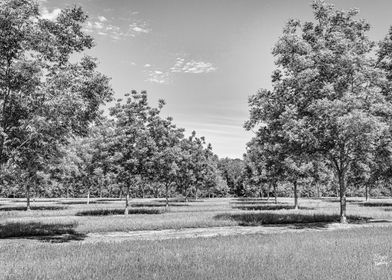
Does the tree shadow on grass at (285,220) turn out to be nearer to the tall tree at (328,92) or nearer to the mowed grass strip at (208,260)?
the tall tree at (328,92)

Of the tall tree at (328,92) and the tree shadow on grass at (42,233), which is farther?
the tall tree at (328,92)

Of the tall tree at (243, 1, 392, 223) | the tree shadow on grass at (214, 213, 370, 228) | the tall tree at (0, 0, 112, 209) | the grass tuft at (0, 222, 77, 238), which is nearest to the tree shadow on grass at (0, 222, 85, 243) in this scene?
the grass tuft at (0, 222, 77, 238)

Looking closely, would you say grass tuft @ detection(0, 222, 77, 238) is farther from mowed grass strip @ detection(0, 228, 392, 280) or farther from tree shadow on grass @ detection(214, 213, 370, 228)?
tree shadow on grass @ detection(214, 213, 370, 228)

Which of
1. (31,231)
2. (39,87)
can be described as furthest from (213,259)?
(31,231)

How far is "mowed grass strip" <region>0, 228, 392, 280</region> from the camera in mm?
9438

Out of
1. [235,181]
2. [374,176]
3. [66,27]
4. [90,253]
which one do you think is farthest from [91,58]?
[235,181]

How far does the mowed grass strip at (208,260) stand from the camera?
944 centimetres

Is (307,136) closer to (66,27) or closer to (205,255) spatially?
(205,255)

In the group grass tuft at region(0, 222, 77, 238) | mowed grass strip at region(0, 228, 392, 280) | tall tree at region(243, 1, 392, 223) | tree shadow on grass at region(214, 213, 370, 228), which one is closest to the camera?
mowed grass strip at region(0, 228, 392, 280)

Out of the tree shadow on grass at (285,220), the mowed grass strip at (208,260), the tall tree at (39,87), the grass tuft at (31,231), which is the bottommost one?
the tree shadow on grass at (285,220)

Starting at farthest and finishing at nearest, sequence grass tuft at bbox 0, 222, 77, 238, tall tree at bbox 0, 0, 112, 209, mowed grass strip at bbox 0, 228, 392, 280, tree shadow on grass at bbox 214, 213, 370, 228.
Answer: tree shadow on grass at bbox 214, 213, 370, 228
grass tuft at bbox 0, 222, 77, 238
tall tree at bbox 0, 0, 112, 209
mowed grass strip at bbox 0, 228, 392, 280

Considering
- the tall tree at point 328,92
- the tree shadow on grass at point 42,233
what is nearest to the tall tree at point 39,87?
the tree shadow on grass at point 42,233

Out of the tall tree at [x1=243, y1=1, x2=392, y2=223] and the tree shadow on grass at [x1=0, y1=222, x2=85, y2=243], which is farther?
the tall tree at [x1=243, y1=1, x2=392, y2=223]

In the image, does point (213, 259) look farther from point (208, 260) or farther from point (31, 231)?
point (31, 231)
